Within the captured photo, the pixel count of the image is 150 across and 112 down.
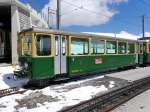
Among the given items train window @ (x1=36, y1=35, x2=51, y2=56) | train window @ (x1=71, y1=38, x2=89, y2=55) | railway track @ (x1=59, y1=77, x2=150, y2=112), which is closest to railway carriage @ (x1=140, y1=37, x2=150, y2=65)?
train window @ (x1=71, y1=38, x2=89, y2=55)

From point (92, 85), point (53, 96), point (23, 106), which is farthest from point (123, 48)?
point (23, 106)

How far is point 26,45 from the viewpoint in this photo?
14797 mm

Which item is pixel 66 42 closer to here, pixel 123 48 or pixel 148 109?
pixel 148 109

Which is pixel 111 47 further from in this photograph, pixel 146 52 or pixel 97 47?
pixel 146 52

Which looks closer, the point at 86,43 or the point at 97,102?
the point at 97,102

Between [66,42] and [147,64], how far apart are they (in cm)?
1654

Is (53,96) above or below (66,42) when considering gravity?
below

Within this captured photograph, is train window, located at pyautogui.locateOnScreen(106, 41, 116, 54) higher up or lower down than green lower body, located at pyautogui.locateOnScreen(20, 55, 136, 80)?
higher up

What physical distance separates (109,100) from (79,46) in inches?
218

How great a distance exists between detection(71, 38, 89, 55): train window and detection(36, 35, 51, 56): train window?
189cm

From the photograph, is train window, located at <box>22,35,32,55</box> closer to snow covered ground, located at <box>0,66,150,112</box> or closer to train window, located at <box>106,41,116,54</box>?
snow covered ground, located at <box>0,66,150,112</box>

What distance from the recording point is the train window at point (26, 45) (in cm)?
1444

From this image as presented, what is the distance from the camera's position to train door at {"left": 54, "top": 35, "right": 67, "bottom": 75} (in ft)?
49.6

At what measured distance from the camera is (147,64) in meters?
30.5
